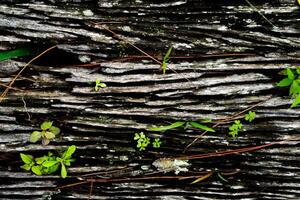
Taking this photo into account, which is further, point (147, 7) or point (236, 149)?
point (236, 149)

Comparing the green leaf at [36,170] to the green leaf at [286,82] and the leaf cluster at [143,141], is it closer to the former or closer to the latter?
the leaf cluster at [143,141]

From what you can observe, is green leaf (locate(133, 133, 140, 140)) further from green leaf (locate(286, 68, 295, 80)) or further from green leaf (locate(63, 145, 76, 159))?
green leaf (locate(286, 68, 295, 80))

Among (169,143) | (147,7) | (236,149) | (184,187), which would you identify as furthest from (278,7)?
(184,187)

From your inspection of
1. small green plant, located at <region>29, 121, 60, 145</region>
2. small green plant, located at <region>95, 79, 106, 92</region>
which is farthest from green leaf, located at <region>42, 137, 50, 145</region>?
small green plant, located at <region>95, 79, 106, 92</region>

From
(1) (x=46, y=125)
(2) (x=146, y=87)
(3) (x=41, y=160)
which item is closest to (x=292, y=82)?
(2) (x=146, y=87)

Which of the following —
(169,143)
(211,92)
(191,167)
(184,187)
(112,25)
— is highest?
(112,25)

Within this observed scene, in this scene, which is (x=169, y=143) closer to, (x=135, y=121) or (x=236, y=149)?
(x=135, y=121)

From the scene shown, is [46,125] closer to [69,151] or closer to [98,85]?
[69,151]
